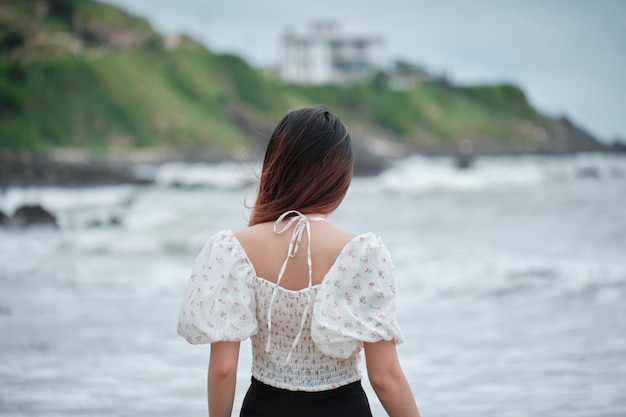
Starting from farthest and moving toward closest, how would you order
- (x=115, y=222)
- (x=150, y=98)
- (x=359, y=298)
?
1. (x=150, y=98)
2. (x=115, y=222)
3. (x=359, y=298)

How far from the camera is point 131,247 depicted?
513 inches

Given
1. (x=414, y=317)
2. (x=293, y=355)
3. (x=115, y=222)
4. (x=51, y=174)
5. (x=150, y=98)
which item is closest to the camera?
(x=293, y=355)

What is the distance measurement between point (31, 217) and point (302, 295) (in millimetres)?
15544

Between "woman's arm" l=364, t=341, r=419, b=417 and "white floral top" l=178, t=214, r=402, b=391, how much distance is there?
0.04 m

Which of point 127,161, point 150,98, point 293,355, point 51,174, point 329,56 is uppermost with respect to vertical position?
point 329,56

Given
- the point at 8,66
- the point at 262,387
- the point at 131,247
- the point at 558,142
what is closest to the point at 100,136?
the point at 8,66

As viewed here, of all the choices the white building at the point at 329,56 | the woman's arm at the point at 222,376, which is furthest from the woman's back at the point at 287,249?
the white building at the point at 329,56

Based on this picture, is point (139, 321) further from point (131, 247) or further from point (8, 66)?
point (8, 66)

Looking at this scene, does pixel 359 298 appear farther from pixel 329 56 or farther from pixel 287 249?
pixel 329 56

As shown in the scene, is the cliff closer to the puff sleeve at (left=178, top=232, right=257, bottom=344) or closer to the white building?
the white building

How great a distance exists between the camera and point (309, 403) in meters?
1.91

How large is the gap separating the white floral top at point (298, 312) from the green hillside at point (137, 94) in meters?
35.1

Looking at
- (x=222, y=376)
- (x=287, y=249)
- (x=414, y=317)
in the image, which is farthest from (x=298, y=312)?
(x=414, y=317)

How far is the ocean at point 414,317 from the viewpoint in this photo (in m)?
4.57
